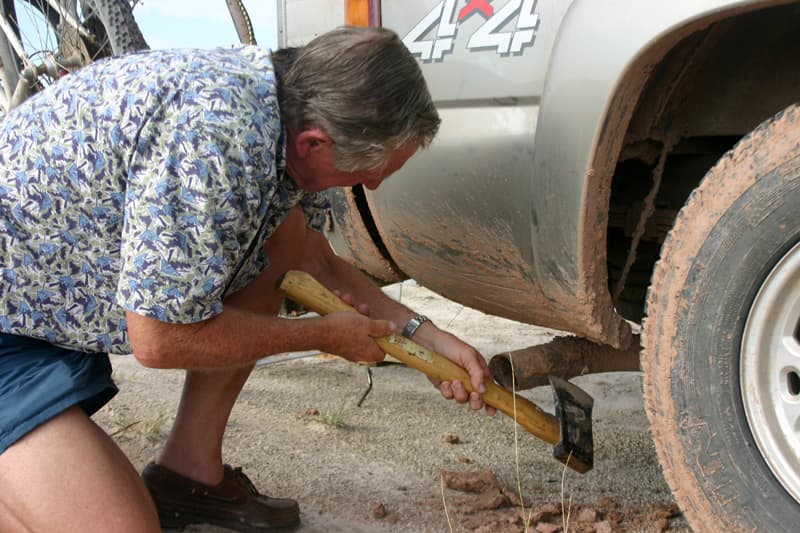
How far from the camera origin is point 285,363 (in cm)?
391

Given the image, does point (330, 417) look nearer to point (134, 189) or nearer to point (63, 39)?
point (134, 189)

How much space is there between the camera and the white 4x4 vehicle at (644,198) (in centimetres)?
153

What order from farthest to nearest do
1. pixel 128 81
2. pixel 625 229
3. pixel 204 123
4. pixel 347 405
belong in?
pixel 347 405 → pixel 625 229 → pixel 128 81 → pixel 204 123

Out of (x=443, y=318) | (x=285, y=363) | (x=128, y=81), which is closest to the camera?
(x=128, y=81)

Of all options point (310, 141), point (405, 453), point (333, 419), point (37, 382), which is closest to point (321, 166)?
point (310, 141)

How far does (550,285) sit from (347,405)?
4.83 ft

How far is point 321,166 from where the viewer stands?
171 centimetres

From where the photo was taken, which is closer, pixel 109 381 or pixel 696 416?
pixel 696 416

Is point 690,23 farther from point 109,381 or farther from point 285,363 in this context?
point 285,363

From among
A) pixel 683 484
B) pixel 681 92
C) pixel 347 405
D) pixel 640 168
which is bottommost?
pixel 347 405

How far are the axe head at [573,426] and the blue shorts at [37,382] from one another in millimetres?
1178

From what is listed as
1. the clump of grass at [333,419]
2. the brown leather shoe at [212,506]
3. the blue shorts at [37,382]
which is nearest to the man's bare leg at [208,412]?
the brown leather shoe at [212,506]

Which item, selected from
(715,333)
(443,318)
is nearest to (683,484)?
(715,333)

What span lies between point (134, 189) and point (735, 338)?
1.22 metres
